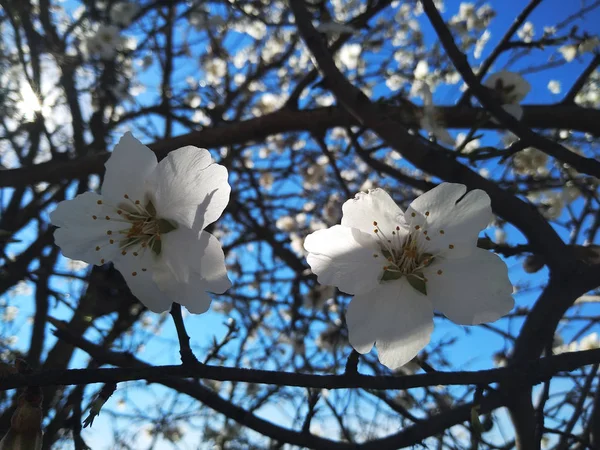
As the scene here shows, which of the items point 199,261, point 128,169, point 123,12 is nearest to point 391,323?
point 199,261

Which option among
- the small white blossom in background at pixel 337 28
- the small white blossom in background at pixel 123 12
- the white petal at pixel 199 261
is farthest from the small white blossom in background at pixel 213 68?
the white petal at pixel 199 261

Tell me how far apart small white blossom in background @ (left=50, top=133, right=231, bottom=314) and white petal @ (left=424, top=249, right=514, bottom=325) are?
0.42 meters

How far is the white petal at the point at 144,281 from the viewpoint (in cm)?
90

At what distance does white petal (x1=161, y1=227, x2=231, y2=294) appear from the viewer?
85 centimetres

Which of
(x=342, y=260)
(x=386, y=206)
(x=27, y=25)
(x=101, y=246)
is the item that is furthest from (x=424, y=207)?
(x=27, y=25)

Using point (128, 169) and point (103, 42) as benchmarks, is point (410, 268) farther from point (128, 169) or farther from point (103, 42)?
point (103, 42)

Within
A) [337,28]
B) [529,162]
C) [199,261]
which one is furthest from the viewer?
[529,162]

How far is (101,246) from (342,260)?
0.51 metres

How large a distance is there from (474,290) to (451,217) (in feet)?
0.48

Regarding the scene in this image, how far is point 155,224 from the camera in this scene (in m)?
1.00

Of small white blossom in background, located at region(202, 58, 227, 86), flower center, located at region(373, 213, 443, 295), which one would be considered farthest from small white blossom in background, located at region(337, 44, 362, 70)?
flower center, located at region(373, 213, 443, 295)

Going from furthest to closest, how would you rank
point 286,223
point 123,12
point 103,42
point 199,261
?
point 286,223
point 123,12
point 103,42
point 199,261

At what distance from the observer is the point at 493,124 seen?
6.26ft

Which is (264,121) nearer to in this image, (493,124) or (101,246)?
(493,124)
